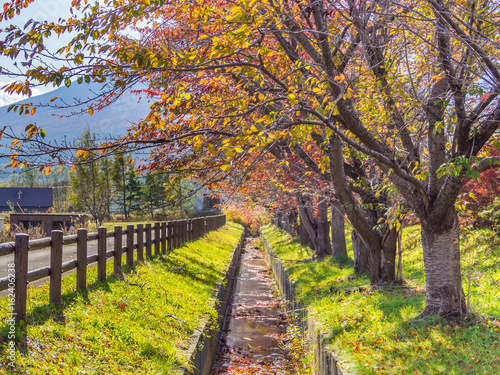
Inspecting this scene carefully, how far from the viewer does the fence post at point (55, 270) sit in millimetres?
6020

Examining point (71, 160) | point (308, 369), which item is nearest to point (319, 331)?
point (308, 369)

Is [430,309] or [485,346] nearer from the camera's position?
[485,346]

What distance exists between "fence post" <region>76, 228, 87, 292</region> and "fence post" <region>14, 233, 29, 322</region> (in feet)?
5.54

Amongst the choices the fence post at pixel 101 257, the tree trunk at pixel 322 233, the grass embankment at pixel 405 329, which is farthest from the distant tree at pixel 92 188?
the grass embankment at pixel 405 329

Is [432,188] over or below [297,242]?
over

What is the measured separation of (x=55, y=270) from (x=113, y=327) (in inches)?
47.0

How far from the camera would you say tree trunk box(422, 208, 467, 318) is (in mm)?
5961

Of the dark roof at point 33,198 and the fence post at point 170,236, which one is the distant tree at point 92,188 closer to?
the fence post at point 170,236

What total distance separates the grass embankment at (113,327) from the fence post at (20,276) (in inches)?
7.8

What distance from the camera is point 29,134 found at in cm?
411

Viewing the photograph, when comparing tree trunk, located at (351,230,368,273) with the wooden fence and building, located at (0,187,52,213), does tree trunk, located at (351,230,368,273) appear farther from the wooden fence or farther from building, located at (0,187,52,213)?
building, located at (0,187,52,213)

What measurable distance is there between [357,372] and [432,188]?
2857 mm

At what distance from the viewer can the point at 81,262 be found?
23.1 feet

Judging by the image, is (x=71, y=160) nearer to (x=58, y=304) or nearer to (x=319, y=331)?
(x=58, y=304)
